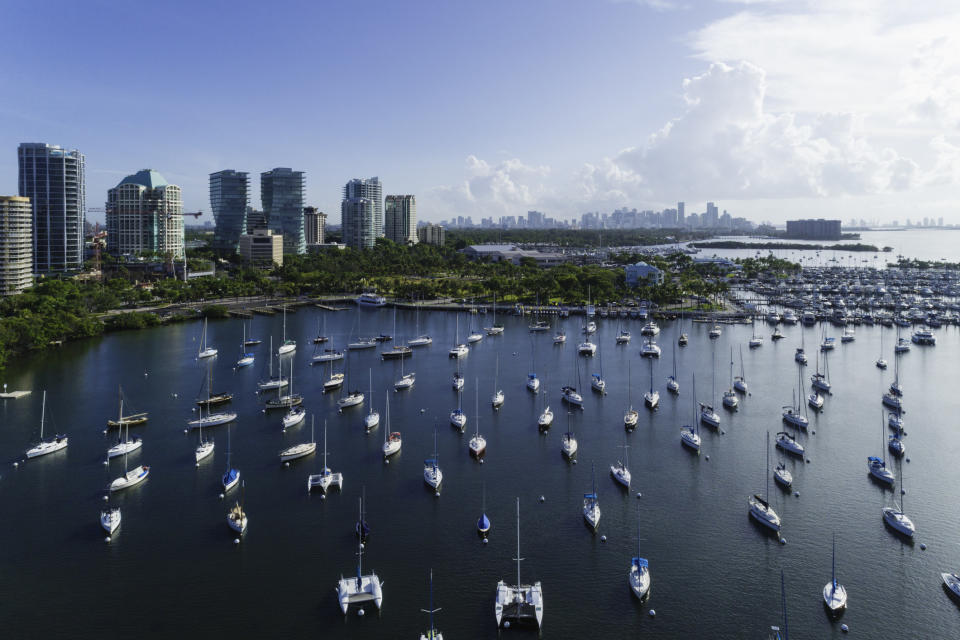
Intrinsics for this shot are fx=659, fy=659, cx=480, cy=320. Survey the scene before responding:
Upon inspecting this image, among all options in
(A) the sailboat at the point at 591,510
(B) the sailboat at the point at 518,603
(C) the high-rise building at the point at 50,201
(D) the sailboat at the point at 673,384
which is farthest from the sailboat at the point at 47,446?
(C) the high-rise building at the point at 50,201

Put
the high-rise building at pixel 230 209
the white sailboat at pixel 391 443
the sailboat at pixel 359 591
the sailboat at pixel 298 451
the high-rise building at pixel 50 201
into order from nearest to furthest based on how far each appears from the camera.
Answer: the sailboat at pixel 359 591 → the sailboat at pixel 298 451 → the white sailboat at pixel 391 443 → the high-rise building at pixel 50 201 → the high-rise building at pixel 230 209

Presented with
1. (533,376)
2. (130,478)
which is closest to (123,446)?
(130,478)

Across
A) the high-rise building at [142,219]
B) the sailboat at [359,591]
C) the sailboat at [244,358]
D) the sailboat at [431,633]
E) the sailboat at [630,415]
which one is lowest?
the sailboat at [431,633]

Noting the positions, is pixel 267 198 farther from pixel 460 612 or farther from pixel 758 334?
pixel 460 612

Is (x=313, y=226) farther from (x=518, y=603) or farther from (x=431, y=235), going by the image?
(x=518, y=603)

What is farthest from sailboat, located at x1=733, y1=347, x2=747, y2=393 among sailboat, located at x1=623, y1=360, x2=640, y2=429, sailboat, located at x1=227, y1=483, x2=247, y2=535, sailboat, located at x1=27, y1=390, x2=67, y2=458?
sailboat, located at x1=27, y1=390, x2=67, y2=458

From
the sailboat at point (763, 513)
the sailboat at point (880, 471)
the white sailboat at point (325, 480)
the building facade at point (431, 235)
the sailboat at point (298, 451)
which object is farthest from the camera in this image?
the building facade at point (431, 235)

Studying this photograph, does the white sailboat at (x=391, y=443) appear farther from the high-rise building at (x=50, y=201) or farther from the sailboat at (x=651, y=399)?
the high-rise building at (x=50, y=201)

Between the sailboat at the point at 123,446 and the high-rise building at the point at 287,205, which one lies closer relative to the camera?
the sailboat at the point at 123,446
